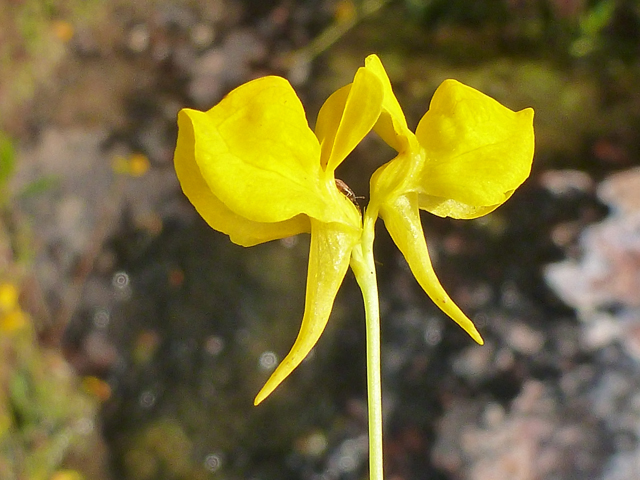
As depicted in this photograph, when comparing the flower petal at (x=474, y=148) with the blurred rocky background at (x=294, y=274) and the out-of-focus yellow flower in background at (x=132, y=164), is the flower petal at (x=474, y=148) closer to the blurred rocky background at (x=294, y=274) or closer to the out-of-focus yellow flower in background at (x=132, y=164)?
the blurred rocky background at (x=294, y=274)

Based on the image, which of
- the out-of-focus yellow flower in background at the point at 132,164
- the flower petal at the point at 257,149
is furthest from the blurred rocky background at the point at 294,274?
the flower petal at the point at 257,149

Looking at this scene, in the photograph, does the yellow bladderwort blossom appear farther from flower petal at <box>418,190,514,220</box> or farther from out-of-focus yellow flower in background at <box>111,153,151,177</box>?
out-of-focus yellow flower in background at <box>111,153,151,177</box>

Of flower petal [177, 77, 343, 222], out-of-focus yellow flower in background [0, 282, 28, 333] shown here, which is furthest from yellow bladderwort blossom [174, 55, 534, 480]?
out-of-focus yellow flower in background [0, 282, 28, 333]

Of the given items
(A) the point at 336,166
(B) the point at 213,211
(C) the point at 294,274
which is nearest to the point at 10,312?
(C) the point at 294,274

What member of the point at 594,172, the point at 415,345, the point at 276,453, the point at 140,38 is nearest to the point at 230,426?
the point at 276,453

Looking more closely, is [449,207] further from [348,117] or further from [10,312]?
[10,312]

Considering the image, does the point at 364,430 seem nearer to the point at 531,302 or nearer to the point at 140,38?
the point at 531,302
